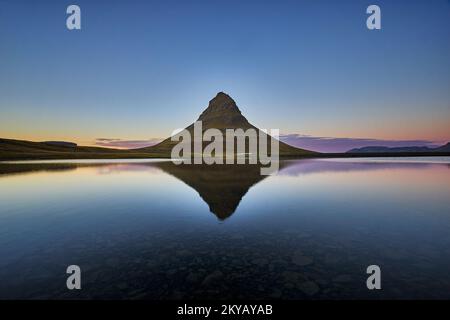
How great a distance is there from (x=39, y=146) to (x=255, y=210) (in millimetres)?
204643

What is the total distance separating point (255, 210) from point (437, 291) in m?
12.0

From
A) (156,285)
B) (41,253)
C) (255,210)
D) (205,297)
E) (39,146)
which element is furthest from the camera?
(39,146)

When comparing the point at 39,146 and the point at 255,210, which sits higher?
the point at 39,146

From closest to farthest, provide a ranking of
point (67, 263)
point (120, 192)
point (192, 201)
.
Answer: point (67, 263), point (192, 201), point (120, 192)

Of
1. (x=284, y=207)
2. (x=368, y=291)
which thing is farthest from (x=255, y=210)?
(x=368, y=291)

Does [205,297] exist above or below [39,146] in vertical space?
below

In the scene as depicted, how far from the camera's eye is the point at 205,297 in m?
7.35

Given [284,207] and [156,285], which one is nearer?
[156,285]

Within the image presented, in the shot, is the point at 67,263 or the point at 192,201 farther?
the point at 192,201

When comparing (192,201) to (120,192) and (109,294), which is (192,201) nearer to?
(120,192)

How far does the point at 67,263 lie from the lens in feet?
32.0

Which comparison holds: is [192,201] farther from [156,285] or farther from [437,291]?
[437,291]

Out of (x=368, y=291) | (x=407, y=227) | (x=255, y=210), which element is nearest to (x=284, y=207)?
(x=255, y=210)

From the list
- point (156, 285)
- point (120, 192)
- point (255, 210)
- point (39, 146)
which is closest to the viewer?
point (156, 285)
